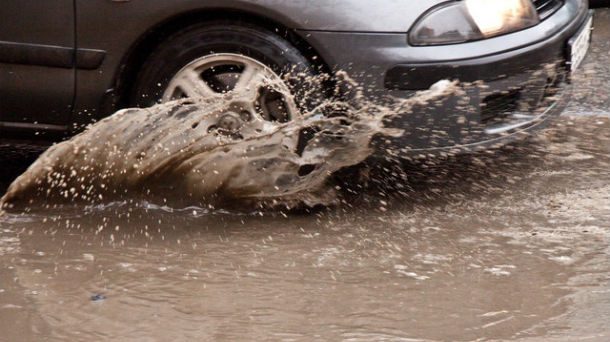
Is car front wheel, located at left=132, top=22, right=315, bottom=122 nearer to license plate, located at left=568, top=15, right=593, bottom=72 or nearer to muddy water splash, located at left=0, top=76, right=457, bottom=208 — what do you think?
muddy water splash, located at left=0, top=76, right=457, bottom=208

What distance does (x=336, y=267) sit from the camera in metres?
4.04

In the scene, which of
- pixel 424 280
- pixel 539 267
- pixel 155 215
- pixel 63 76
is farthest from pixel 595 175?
pixel 63 76

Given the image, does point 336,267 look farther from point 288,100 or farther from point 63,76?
point 63,76

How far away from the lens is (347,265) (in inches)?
159

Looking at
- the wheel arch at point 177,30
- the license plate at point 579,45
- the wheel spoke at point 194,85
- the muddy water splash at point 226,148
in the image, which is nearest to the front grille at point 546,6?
the license plate at point 579,45

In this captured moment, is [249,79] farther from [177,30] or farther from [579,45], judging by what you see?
[579,45]

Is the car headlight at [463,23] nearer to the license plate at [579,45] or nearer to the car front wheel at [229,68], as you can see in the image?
the license plate at [579,45]

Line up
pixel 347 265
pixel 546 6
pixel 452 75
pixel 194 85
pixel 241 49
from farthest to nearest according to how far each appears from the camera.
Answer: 1. pixel 546 6
2. pixel 194 85
3. pixel 241 49
4. pixel 452 75
5. pixel 347 265

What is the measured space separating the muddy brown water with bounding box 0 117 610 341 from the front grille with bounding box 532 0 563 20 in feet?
2.47

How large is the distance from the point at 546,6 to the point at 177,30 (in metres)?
1.63

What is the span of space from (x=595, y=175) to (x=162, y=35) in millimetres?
2042

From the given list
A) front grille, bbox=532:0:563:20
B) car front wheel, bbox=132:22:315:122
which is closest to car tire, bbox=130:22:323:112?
car front wheel, bbox=132:22:315:122

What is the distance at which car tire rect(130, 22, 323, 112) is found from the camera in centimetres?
442

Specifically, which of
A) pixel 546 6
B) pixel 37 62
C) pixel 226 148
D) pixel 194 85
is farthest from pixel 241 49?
pixel 546 6
